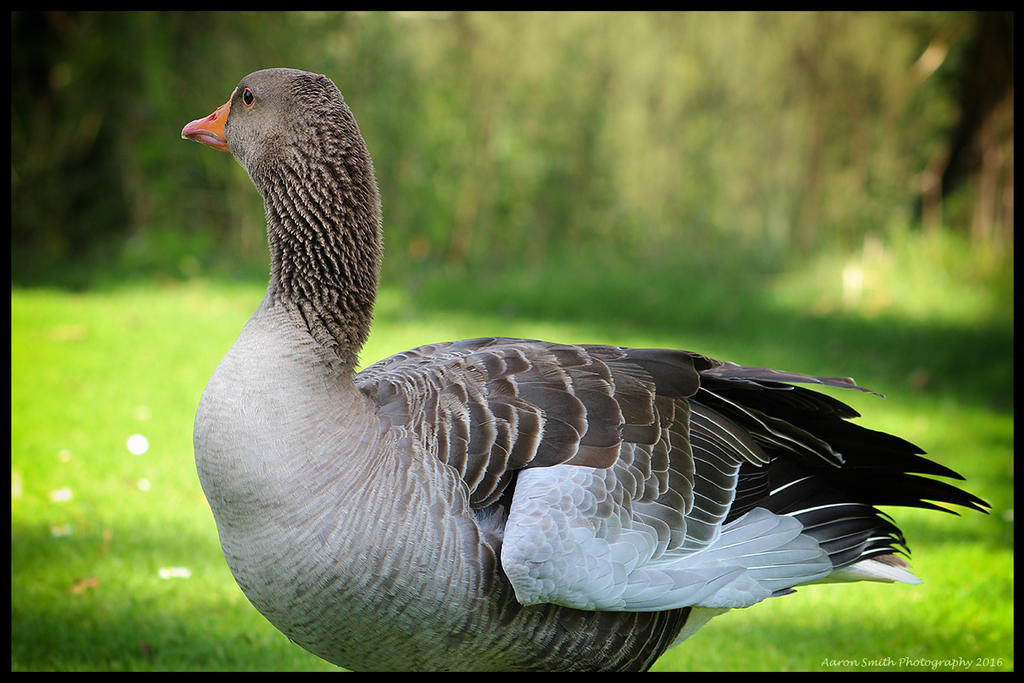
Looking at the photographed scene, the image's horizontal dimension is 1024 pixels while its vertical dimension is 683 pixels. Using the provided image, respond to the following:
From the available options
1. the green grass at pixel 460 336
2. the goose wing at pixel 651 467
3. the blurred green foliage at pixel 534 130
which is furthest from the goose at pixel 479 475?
the blurred green foliage at pixel 534 130

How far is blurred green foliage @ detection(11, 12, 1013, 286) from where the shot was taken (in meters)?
9.12

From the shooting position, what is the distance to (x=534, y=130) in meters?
9.66

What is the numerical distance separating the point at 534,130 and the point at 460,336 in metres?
3.33

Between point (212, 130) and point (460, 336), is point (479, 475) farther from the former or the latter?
point (460, 336)

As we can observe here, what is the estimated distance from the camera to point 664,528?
254 cm

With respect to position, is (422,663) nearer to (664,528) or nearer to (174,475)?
(664,528)

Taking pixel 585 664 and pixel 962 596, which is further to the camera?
pixel 962 596

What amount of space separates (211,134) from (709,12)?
8.10 m

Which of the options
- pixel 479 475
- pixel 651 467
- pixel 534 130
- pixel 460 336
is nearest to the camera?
pixel 479 475

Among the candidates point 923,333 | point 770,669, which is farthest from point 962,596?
point 923,333

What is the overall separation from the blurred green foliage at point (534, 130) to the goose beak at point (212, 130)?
6582 millimetres

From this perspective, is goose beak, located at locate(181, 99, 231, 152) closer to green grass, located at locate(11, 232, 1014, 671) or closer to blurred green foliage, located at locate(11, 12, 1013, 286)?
green grass, located at locate(11, 232, 1014, 671)

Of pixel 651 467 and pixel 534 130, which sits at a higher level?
pixel 534 130

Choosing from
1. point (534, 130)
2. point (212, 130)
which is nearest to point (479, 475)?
point (212, 130)
